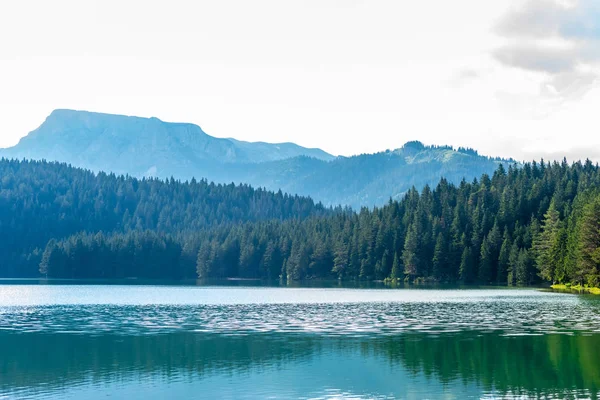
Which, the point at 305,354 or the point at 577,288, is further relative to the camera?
the point at 577,288

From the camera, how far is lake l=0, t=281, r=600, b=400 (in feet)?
139

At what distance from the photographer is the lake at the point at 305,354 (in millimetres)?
42281

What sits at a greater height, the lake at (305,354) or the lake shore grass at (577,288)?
the lake shore grass at (577,288)

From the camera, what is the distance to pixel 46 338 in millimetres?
65562

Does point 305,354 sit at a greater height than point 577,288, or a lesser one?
lesser

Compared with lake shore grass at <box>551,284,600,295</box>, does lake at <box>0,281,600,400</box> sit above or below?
below

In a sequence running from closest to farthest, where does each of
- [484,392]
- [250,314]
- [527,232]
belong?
1. [484,392]
2. [250,314]
3. [527,232]

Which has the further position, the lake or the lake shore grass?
the lake shore grass

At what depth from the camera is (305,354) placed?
54.3 meters

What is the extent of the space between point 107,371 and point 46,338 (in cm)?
1900

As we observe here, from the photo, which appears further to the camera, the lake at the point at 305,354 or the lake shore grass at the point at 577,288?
the lake shore grass at the point at 577,288

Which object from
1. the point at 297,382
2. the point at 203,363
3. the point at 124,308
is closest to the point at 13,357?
the point at 203,363

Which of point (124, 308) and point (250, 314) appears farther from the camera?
Result: point (124, 308)

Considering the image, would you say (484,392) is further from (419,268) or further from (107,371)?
(419,268)
